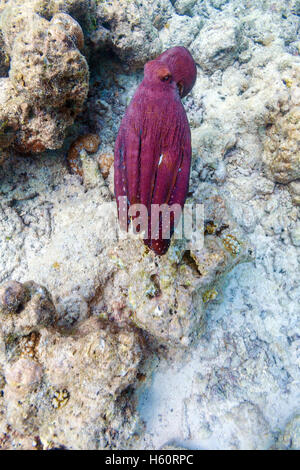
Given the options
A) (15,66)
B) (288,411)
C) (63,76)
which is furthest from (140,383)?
(15,66)

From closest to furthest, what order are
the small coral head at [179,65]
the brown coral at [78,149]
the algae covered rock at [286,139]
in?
the small coral head at [179,65]
the algae covered rock at [286,139]
the brown coral at [78,149]

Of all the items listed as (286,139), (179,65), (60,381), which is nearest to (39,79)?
(179,65)

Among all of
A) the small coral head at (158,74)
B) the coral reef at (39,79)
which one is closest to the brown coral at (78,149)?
the coral reef at (39,79)

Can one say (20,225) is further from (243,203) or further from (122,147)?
(243,203)

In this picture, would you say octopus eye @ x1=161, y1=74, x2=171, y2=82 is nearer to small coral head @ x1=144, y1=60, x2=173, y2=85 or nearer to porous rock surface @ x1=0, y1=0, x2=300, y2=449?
small coral head @ x1=144, y1=60, x2=173, y2=85

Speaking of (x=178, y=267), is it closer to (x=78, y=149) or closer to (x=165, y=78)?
(x=165, y=78)

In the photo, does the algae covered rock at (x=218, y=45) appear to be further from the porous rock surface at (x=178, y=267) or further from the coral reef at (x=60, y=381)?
the coral reef at (x=60, y=381)
